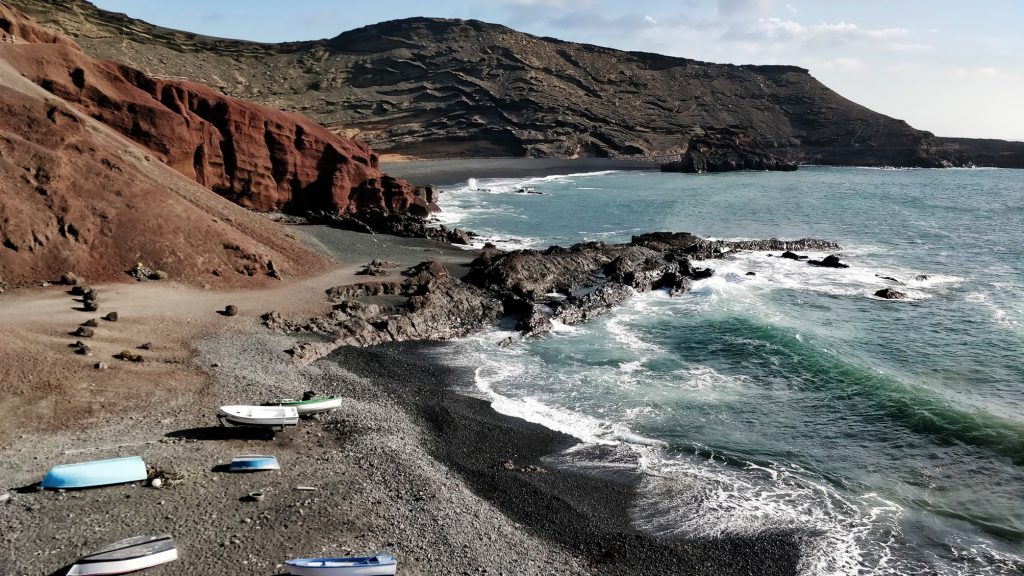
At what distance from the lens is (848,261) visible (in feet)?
157

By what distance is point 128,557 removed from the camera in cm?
1256

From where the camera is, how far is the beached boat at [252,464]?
1659 centimetres

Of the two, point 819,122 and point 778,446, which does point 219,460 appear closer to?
point 778,446

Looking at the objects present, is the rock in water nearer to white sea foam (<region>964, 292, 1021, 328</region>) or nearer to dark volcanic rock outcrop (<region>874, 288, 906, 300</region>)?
dark volcanic rock outcrop (<region>874, 288, 906, 300</region>)

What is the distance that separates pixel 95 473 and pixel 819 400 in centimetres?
2262

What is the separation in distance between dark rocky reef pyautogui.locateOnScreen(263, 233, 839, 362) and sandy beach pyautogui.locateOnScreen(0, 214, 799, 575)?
258cm

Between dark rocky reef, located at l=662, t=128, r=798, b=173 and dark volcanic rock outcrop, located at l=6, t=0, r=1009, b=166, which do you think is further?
dark volcanic rock outcrop, located at l=6, t=0, r=1009, b=166

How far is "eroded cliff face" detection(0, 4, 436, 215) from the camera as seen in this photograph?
131 ft

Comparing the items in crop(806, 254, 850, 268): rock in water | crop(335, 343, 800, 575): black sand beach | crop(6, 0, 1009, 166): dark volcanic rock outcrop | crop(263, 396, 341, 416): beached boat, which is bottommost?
crop(335, 343, 800, 575): black sand beach

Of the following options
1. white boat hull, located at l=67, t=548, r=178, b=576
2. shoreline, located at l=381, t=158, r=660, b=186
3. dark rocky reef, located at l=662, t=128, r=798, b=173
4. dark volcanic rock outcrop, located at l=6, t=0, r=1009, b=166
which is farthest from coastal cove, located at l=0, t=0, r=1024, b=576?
dark volcanic rock outcrop, located at l=6, t=0, r=1009, b=166

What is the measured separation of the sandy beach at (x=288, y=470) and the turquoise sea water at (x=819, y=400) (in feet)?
5.23

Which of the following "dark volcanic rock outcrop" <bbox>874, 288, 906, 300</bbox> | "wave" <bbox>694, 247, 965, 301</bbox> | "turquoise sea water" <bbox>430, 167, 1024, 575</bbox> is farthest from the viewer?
"wave" <bbox>694, 247, 965, 301</bbox>

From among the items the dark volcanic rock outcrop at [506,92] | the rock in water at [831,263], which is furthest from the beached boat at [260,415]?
the dark volcanic rock outcrop at [506,92]

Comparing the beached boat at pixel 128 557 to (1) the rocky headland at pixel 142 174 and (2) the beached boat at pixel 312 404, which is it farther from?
(1) the rocky headland at pixel 142 174
